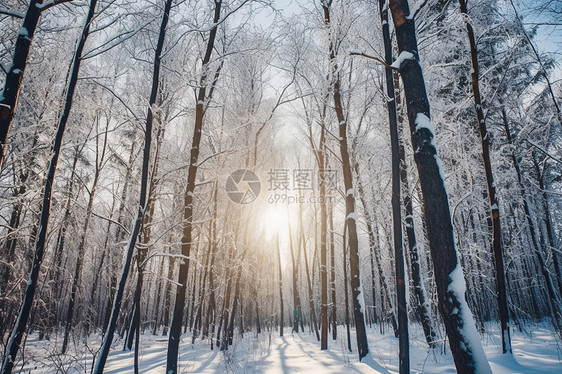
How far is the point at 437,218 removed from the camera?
3.55m

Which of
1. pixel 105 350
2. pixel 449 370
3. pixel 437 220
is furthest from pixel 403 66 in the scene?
pixel 105 350

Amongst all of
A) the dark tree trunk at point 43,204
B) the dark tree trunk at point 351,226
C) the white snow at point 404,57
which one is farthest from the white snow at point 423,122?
the dark tree trunk at point 43,204

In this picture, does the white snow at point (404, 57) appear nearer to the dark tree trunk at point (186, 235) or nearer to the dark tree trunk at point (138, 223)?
the dark tree trunk at point (186, 235)

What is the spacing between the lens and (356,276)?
729 centimetres

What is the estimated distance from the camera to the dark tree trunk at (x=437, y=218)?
3086 millimetres

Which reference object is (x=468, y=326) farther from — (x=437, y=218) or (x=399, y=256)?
(x=399, y=256)

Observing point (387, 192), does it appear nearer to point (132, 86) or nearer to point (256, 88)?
point (256, 88)

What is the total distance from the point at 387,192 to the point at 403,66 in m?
8.44

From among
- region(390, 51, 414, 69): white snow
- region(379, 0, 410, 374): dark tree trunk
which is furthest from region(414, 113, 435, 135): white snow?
region(390, 51, 414, 69): white snow
